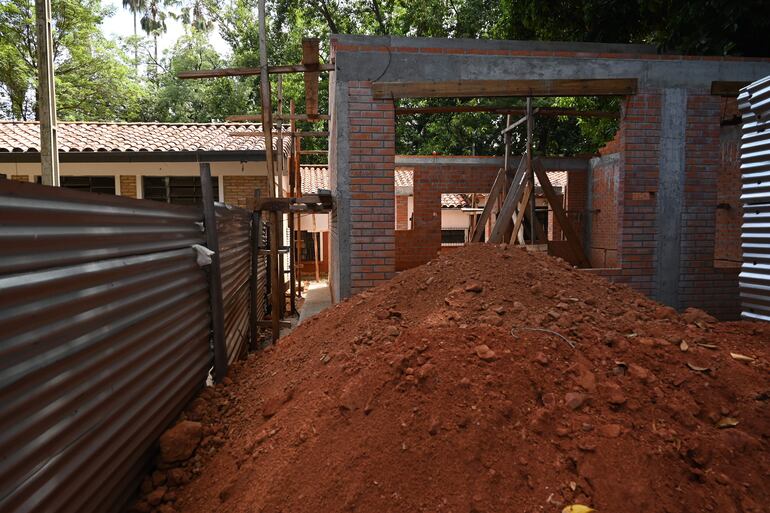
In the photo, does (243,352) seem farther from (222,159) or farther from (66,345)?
(222,159)

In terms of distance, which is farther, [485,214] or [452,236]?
[452,236]

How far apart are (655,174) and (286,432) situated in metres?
5.54

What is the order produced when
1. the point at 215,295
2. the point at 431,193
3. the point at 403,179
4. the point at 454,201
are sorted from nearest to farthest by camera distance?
1. the point at 215,295
2. the point at 431,193
3. the point at 403,179
4. the point at 454,201

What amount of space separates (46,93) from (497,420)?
609 cm

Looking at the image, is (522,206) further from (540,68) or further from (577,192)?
(577,192)

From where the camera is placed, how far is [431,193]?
12477 millimetres

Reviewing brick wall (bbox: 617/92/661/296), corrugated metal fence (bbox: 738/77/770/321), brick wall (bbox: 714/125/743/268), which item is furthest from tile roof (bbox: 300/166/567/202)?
corrugated metal fence (bbox: 738/77/770/321)

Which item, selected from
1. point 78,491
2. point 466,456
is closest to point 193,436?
point 78,491

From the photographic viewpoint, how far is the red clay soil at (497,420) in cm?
202

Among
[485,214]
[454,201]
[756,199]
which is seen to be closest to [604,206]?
[485,214]

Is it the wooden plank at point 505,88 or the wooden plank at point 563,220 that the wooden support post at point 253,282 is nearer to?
the wooden plank at point 505,88

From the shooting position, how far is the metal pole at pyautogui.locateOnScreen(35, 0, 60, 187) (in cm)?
558

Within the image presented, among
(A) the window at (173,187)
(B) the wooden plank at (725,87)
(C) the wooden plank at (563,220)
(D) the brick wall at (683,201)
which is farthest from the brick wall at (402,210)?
(B) the wooden plank at (725,87)

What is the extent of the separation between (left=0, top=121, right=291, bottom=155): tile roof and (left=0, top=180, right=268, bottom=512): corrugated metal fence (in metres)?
9.70
